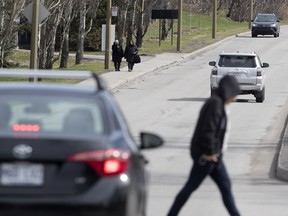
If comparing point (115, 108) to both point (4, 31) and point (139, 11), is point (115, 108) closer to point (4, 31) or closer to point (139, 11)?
point (4, 31)

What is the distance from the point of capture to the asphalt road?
14992 mm

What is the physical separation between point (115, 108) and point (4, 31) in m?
31.9

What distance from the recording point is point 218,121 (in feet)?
35.8

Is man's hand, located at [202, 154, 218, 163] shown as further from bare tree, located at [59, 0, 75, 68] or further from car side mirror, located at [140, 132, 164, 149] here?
bare tree, located at [59, 0, 75, 68]

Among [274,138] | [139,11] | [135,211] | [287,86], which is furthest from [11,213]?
[139,11]

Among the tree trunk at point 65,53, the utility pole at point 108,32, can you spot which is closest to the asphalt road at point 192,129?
the utility pole at point 108,32

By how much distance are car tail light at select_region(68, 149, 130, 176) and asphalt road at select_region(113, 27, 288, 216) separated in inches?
215

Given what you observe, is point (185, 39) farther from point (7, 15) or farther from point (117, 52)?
point (7, 15)

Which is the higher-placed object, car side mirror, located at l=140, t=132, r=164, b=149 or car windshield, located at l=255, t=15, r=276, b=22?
car side mirror, located at l=140, t=132, r=164, b=149

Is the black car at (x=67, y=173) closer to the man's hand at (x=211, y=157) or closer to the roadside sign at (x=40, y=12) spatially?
the man's hand at (x=211, y=157)

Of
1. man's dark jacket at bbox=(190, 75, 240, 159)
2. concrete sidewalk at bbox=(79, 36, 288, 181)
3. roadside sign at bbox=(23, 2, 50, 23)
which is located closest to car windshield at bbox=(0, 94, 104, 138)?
man's dark jacket at bbox=(190, 75, 240, 159)

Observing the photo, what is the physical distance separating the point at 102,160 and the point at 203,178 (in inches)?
143

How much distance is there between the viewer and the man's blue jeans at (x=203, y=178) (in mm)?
11273

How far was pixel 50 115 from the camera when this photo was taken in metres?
8.71
